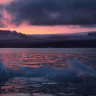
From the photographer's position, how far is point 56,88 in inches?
760

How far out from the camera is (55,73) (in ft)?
78.8

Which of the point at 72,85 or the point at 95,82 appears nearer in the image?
the point at 72,85

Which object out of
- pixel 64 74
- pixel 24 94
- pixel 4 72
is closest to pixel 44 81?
pixel 64 74

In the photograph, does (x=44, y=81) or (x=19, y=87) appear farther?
(x=44, y=81)

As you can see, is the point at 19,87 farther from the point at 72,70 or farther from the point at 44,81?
the point at 72,70

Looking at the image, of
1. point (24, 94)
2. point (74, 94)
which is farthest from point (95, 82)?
point (24, 94)

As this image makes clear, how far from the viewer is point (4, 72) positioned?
24375mm

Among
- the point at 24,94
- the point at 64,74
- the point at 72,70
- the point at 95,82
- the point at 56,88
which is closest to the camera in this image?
the point at 24,94

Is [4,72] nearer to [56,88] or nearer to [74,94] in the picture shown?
[56,88]

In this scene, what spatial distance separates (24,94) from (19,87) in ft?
8.54

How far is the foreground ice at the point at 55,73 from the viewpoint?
23680 mm

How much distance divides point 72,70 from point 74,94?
840cm

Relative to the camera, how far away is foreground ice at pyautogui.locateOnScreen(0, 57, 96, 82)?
77.7 ft

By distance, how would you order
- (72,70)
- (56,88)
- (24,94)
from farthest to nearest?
(72,70) → (56,88) → (24,94)
